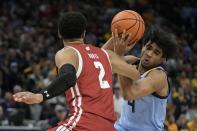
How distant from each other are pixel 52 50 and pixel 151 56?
1020cm

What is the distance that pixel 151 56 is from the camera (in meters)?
5.48

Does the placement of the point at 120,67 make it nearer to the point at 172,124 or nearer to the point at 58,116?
the point at 58,116

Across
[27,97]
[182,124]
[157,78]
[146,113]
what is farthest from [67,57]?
[182,124]

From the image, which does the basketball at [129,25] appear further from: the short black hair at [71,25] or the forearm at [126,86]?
the short black hair at [71,25]

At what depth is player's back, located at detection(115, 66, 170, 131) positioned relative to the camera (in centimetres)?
552

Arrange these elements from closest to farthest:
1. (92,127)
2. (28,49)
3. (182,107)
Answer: (92,127) < (182,107) < (28,49)

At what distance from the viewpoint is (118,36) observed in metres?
5.06

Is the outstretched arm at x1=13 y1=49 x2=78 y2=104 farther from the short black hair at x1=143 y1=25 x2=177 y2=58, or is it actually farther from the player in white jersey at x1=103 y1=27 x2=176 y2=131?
the short black hair at x1=143 y1=25 x2=177 y2=58

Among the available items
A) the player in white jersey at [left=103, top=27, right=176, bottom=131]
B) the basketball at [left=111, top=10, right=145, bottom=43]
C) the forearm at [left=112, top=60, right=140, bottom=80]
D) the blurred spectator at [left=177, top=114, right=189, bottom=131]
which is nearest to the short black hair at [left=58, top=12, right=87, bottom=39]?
the forearm at [left=112, top=60, right=140, bottom=80]

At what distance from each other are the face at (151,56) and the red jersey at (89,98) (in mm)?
950

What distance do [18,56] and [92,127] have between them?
32.3 ft

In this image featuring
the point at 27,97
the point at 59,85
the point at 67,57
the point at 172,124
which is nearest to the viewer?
the point at 27,97

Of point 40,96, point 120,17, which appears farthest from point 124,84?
point 40,96

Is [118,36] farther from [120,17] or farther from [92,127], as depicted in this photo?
[92,127]
